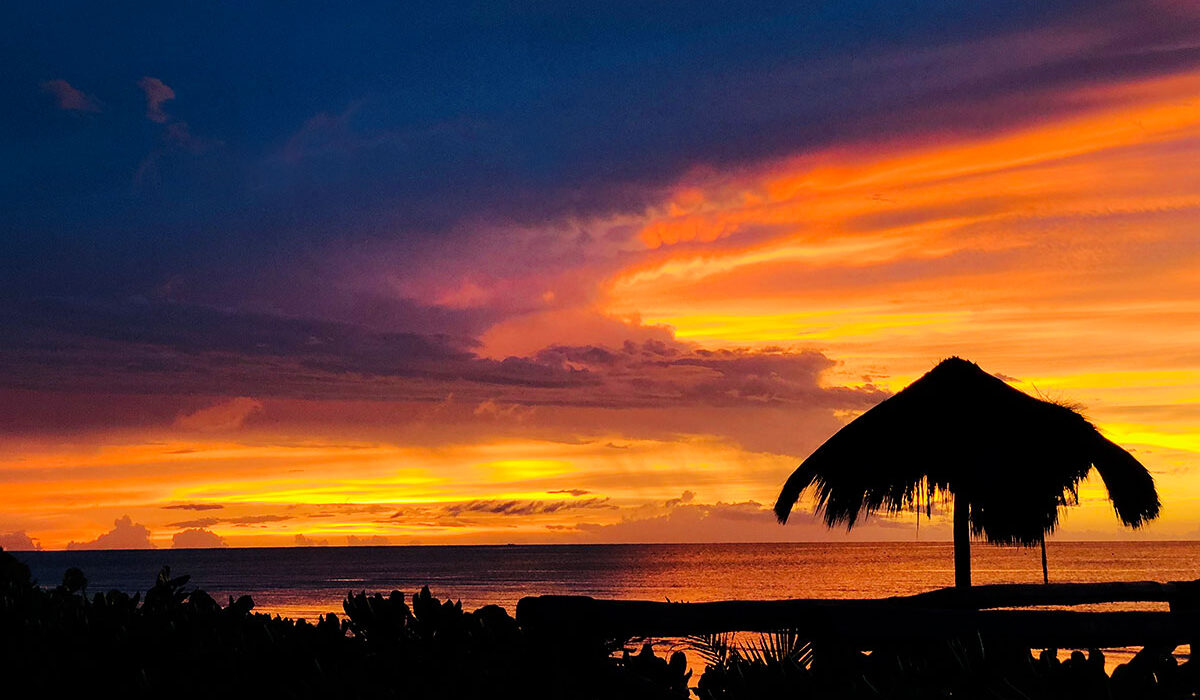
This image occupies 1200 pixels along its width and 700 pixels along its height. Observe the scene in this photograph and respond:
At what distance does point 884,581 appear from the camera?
81625 millimetres

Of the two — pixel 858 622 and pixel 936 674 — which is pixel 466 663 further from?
pixel 936 674

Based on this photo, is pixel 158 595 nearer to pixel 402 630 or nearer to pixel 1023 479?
pixel 402 630

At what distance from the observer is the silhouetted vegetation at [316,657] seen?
3.85 meters

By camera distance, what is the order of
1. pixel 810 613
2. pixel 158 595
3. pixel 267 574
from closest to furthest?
pixel 810 613 < pixel 158 595 < pixel 267 574

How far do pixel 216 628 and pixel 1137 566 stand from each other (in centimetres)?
12071

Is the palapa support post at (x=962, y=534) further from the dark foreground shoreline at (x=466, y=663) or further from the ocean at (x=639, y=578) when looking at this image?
the ocean at (x=639, y=578)

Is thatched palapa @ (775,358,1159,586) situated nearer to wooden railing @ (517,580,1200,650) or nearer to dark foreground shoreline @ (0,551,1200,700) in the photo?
wooden railing @ (517,580,1200,650)

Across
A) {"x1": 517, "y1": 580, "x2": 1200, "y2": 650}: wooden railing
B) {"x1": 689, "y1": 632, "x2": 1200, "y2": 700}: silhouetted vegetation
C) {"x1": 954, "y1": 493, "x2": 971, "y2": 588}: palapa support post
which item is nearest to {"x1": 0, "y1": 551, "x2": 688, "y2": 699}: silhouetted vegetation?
{"x1": 517, "y1": 580, "x2": 1200, "y2": 650}: wooden railing

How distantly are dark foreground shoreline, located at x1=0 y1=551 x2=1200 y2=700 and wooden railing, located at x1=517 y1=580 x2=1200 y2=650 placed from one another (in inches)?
1.6

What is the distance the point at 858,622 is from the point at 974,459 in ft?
19.0

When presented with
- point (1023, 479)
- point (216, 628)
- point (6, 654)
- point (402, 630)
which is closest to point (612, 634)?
point (402, 630)

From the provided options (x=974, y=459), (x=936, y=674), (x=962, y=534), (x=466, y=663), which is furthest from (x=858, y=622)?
Answer: (x=962, y=534)

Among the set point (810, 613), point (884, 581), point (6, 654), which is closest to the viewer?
point (810, 613)

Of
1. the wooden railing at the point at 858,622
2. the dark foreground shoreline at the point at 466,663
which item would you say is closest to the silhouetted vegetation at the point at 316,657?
the dark foreground shoreline at the point at 466,663
